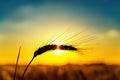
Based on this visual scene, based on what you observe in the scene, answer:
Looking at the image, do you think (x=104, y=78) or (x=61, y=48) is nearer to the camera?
(x=61, y=48)

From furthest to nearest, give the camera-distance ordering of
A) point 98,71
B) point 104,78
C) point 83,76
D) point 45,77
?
point 98,71 → point 104,78 → point 45,77 → point 83,76

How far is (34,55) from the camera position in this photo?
615 cm

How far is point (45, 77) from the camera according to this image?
11.2 m

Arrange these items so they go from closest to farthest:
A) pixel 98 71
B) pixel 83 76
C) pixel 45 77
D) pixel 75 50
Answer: pixel 75 50 < pixel 83 76 < pixel 45 77 < pixel 98 71

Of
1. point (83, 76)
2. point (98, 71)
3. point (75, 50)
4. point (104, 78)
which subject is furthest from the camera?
point (98, 71)

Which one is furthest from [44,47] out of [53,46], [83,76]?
[83,76]

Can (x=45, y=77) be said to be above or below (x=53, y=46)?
below

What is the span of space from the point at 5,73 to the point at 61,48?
302 inches

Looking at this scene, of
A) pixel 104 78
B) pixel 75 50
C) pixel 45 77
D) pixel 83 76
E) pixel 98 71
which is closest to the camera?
pixel 75 50

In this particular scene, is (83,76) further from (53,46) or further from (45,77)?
(45,77)

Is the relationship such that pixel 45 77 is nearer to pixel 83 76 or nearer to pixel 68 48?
pixel 83 76

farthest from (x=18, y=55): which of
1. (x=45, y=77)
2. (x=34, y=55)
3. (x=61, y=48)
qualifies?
(x=45, y=77)

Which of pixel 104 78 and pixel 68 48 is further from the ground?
pixel 68 48

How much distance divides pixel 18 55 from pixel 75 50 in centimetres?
108
